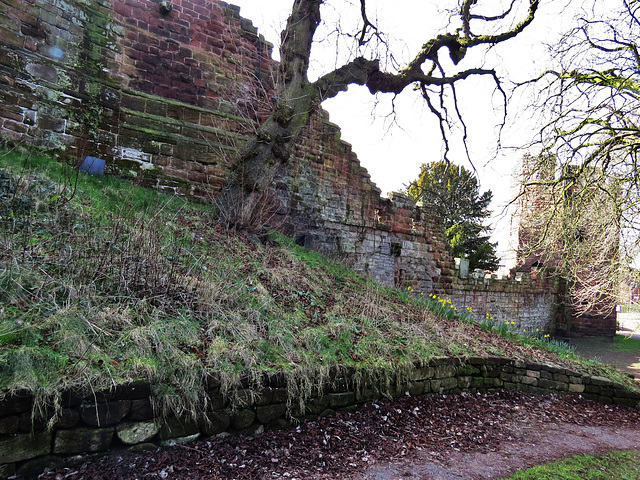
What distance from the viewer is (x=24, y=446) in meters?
2.46

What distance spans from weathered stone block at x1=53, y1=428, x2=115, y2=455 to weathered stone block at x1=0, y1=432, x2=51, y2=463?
6cm

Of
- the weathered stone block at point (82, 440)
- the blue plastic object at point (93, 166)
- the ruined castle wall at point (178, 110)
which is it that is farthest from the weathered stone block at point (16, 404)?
the ruined castle wall at point (178, 110)

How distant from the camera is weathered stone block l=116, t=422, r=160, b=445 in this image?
2789mm

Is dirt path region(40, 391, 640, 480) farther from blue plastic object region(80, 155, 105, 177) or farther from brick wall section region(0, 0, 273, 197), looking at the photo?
blue plastic object region(80, 155, 105, 177)

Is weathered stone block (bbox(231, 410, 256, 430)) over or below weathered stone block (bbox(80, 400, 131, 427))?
below

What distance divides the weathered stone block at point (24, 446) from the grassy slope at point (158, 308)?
27 centimetres

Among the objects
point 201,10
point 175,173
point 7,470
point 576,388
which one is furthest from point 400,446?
point 201,10

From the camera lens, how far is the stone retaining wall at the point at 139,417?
2.46 m

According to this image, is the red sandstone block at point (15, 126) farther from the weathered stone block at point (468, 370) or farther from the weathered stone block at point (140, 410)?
the weathered stone block at point (468, 370)

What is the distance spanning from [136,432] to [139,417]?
0.33 feet

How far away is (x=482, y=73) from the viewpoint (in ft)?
29.4

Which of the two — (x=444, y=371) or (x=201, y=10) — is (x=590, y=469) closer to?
(x=444, y=371)

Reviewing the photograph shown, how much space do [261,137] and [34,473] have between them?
5.78m

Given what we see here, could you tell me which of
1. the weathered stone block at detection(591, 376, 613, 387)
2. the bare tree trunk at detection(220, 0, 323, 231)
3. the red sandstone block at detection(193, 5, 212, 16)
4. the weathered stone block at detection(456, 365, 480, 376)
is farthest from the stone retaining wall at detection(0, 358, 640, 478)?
the red sandstone block at detection(193, 5, 212, 16)
